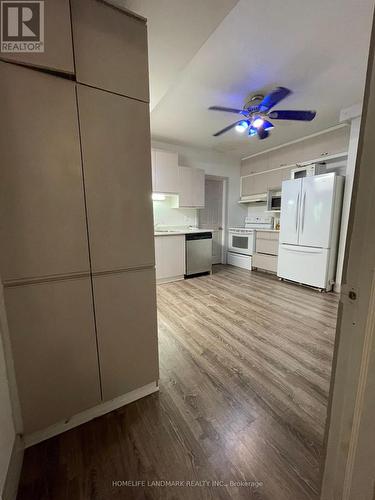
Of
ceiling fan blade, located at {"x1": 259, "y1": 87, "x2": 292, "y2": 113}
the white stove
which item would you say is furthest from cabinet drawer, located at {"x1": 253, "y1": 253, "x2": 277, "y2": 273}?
ceiling fan blade, located at {"x1": 259, "y1": 87, "x2": 292, "y2": 113}

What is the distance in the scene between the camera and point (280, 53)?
1812 mm

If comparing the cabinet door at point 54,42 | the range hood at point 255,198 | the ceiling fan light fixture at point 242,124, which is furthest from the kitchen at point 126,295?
the range hood at point 255,198

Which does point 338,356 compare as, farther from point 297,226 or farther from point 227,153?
point 227,153

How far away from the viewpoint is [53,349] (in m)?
1.09

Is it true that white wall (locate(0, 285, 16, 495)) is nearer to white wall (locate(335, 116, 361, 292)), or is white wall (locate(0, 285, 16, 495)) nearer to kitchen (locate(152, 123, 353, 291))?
kitchen (locate(152, 123, 353, 291))

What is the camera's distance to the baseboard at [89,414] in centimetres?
112

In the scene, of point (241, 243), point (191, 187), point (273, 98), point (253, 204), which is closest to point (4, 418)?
point (273, 98)

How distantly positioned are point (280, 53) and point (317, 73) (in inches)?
21.0

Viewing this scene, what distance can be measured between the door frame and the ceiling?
5.07 feet

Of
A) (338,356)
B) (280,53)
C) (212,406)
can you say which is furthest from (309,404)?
(280,53)

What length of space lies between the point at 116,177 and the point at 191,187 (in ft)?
10.4

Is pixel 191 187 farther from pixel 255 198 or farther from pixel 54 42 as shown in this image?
pixel 54 42

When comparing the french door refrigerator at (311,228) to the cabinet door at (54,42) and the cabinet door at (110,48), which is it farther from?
the cabinet door at (54,42)

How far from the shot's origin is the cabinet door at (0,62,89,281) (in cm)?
92
